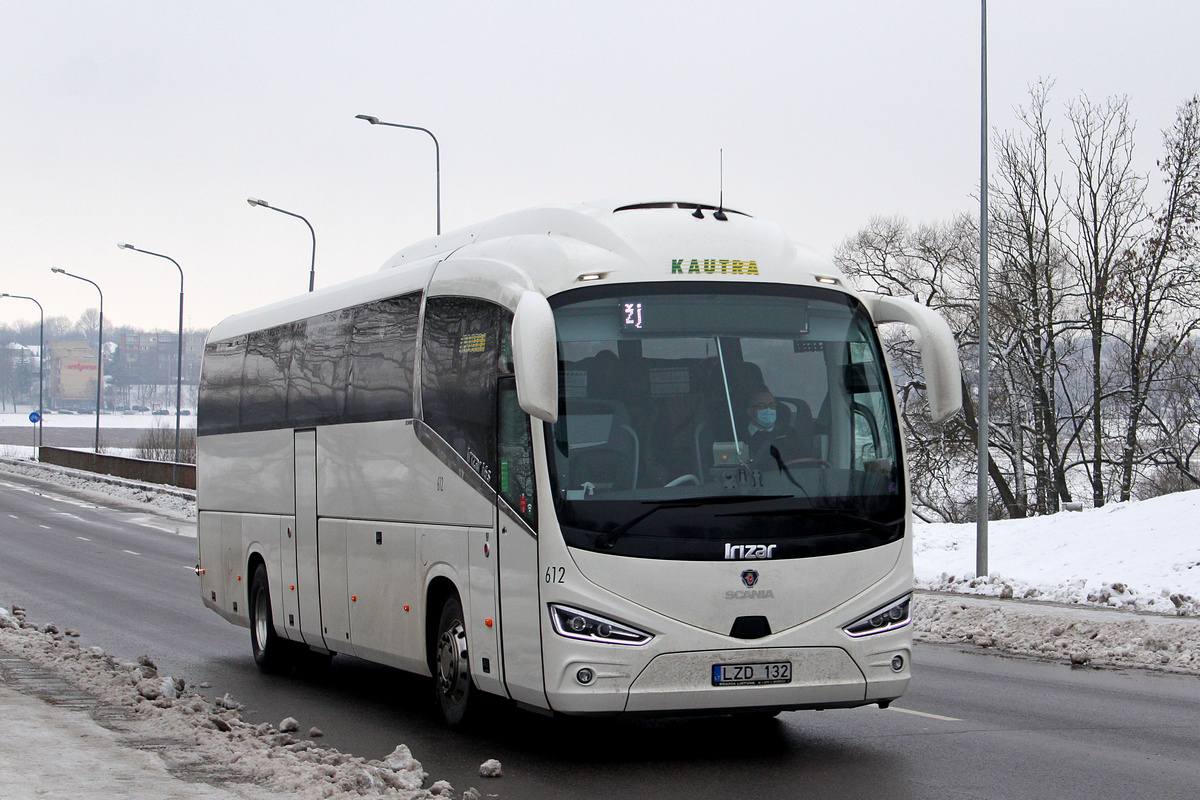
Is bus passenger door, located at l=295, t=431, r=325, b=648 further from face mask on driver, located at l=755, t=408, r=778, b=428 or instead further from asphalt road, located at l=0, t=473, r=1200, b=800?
face mask on driver, located at l=755, t=408, r=778, b=428

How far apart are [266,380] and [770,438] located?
22.1ft

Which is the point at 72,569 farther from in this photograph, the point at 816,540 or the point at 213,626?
the point at 816,540

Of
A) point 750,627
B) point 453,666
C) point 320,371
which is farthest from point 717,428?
point 320,371

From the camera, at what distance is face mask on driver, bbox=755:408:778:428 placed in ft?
26.8

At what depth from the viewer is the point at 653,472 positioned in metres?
7.95

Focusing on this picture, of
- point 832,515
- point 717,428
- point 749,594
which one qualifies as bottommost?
point 749,594

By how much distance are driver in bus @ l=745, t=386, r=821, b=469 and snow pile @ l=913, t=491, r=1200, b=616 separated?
983 centimetres

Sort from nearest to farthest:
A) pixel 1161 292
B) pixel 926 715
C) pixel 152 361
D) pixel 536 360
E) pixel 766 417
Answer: pixel 536 360
pixel 766 417
pixel 926 715
pixel 1161 292
pixel 152 361

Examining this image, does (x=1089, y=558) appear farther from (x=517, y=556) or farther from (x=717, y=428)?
(x=517, y=556)

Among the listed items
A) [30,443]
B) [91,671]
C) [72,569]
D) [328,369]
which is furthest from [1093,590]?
[30,443]

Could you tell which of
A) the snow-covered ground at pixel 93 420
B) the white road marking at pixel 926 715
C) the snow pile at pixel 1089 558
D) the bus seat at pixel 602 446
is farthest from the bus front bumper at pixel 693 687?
the snow-covered ground at pixel 93 420

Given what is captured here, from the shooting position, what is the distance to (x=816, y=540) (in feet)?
26.5

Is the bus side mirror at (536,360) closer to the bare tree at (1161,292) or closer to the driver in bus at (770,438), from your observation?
the driver in bus at (770,438)

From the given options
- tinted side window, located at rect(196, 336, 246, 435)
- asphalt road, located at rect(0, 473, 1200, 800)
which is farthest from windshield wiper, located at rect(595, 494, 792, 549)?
tinted side window, located at rect(196, 336, 246, 435)
